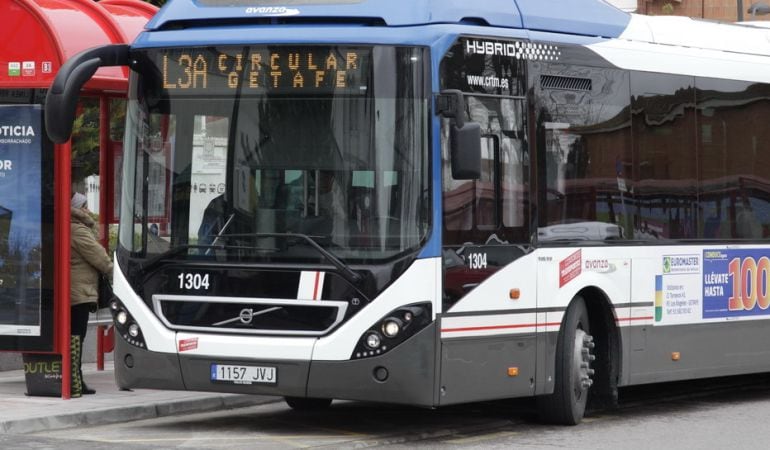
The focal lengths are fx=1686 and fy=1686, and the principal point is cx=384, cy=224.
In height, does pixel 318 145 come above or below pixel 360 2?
below

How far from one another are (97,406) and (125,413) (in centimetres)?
32

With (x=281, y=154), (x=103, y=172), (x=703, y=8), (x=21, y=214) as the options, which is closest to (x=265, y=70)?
(x=281, y=154)

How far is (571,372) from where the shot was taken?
12.5m

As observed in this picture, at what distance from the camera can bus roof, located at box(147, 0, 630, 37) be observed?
11312 millimetres

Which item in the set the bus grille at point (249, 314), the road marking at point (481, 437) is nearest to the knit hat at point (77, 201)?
the bus grille at point (249, 314)

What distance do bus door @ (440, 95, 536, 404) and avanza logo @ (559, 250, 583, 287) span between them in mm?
415

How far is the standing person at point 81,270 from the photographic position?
552 inches

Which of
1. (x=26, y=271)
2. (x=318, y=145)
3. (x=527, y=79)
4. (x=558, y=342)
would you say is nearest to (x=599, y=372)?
(x=558, y=342)

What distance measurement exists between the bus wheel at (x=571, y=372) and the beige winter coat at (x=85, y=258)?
12.9 ft

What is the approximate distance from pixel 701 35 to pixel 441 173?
4.39 metres

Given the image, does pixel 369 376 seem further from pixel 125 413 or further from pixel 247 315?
pixel 125 413

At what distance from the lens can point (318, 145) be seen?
11.2m

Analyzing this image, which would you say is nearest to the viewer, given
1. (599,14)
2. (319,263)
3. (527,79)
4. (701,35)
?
(319,263)

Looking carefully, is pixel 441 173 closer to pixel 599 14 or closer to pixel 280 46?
pixel 280 46
